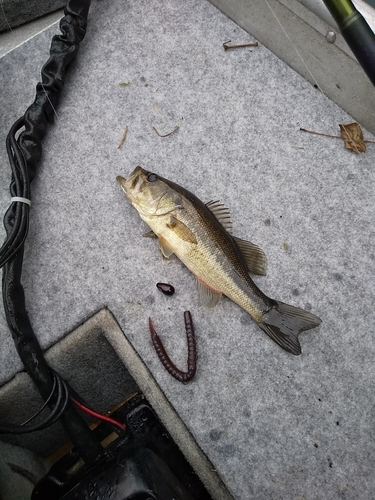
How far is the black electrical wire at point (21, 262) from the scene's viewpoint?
1.52 m

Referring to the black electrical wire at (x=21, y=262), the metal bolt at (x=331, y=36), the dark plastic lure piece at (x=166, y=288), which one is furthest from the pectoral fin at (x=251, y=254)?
the metal bolt at (x=331, y=36)

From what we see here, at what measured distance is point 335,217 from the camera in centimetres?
173

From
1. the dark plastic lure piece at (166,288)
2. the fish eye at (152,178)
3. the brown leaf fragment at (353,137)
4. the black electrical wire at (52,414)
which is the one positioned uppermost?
the fish eye at (152,178)

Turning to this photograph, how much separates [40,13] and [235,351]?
5.70 feet

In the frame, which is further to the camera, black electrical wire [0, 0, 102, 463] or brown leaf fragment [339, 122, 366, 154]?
brown leaf fragment [339, 122, 366, 154]

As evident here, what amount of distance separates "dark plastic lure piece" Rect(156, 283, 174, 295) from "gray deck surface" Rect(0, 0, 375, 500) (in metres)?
0.03

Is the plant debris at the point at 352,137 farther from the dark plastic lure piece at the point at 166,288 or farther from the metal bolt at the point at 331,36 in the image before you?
the dark plastic lure piece at the point at 166,288

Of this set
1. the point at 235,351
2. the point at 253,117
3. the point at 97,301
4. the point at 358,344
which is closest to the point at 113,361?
the point at 97,301

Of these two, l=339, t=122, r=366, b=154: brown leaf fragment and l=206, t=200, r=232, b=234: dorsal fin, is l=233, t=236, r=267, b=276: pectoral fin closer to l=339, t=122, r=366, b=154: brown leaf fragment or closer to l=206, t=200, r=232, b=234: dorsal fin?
l=206, t=200, r=232, b=234: dorsal fin

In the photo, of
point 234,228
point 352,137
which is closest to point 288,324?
point 234,228

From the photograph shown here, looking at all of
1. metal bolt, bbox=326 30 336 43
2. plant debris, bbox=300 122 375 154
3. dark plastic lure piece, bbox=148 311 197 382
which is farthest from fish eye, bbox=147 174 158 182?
metal bolt, bbox=326 30 336 43

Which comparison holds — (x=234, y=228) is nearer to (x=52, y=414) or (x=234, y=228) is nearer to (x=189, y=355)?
(x=189, y=355)

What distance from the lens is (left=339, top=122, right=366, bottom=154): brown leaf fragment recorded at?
5.88 feet

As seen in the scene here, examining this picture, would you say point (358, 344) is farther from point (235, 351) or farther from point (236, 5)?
point (236, 5)
